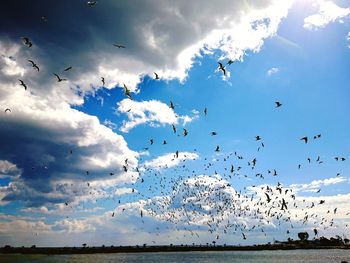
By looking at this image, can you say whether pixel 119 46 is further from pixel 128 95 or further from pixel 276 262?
pixel 276 262

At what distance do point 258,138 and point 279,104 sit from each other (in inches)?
231

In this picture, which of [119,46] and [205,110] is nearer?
[119,46]

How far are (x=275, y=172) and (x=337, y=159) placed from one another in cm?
737

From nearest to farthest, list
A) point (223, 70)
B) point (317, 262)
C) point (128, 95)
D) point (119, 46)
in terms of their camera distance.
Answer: point (119, 46), point (128, 95), point (223, 70), point (317, 262)

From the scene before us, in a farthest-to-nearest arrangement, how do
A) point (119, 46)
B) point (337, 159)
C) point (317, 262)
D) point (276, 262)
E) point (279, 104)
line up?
point (276, 262), point (317, 262), point (337, 159), point (279, 104), point (119, 46)

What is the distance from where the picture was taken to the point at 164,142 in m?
41.5

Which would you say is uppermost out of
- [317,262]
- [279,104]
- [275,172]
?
[279,104]

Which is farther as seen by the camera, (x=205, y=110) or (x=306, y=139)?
(x=306, y=139)

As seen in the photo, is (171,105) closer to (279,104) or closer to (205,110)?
(205,110)

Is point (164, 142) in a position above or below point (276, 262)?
above

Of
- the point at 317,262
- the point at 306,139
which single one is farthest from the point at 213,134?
the point at 317,262

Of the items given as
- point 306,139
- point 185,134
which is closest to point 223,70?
point 185,134

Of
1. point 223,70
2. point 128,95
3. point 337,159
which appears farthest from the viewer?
point 337,159

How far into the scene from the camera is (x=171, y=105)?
35188mm
